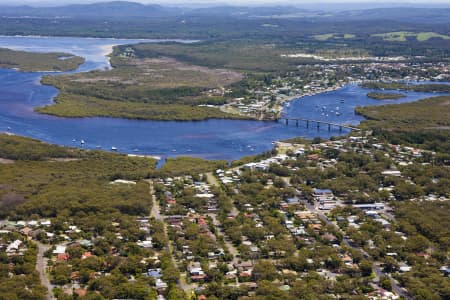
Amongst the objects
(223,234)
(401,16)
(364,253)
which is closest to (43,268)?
(223,234)

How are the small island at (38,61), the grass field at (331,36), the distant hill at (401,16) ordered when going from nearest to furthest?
1. the small island at (38,61)
2. the grass field at (331,36)
3. the distant hill at (401,16)

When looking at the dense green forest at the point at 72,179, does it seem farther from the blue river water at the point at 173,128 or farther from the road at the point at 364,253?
the road at the point at 364,253

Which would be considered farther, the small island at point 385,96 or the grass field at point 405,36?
the grass field at point 405,36

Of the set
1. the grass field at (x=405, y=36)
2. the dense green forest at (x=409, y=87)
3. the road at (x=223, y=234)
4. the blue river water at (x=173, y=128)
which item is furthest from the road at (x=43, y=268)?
the grass field at (x=405, y=36)

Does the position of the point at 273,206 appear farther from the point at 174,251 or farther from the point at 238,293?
the point at 238,293

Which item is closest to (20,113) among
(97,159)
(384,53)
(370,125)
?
(97,159)
